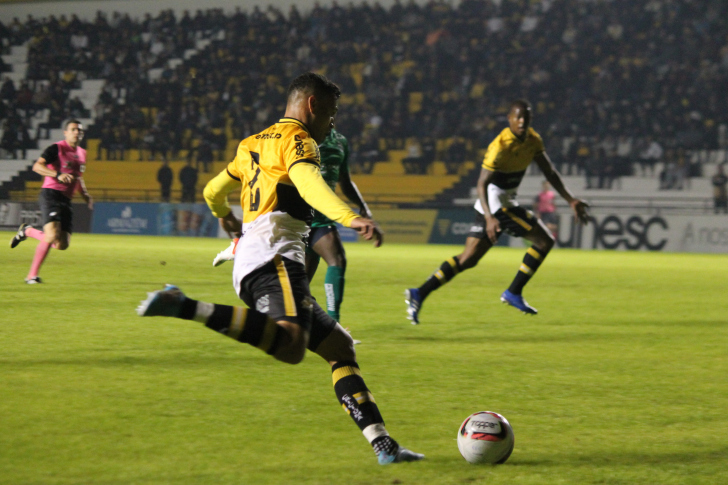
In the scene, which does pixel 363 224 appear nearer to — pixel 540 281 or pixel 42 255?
pixel 42 255

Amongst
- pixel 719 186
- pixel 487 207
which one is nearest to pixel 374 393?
pixel 487 207

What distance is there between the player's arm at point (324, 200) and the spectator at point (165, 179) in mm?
26373

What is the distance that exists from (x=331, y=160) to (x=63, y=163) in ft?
17.1

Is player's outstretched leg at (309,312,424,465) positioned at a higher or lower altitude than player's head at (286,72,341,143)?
lower

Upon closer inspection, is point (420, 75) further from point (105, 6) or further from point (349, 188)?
point (349, 188)

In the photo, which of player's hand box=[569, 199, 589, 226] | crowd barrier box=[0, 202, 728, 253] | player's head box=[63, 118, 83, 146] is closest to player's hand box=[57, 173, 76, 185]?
player's head box=[63, 118, 83, 146]

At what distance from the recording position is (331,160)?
22.8 feet

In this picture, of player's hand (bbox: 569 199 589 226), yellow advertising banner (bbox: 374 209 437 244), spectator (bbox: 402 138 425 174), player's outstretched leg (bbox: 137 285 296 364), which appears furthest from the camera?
spectator (bbox: 402 138 425 174)

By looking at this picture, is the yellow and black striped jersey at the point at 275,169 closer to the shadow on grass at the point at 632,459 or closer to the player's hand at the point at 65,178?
the shadow on grass at the point at 632,459

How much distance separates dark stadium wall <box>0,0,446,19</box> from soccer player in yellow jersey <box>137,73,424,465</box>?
109 ft

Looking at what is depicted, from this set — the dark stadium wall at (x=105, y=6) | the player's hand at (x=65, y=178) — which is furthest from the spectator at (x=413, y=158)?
the player's hand at (x=65, y=178)

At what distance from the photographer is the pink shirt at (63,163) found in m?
10.7

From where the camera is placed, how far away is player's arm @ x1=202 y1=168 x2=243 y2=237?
4.24m

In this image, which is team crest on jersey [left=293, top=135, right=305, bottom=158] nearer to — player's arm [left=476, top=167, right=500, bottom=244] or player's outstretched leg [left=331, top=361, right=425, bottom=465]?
player's outstretched leg [left=331, top=361, right=425, bottom=465]
